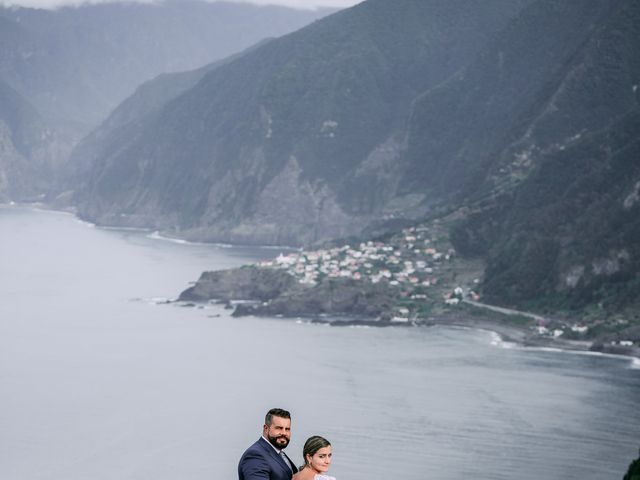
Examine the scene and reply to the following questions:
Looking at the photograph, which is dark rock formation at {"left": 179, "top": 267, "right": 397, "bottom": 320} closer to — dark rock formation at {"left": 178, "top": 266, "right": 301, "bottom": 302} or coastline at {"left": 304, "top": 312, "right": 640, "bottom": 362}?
dark rock formation at {"left": 178, "top": 266, "right": 301, "bottom": 302}

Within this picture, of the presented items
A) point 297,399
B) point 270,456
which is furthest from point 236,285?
point 270,456

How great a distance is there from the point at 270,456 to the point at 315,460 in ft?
2.01

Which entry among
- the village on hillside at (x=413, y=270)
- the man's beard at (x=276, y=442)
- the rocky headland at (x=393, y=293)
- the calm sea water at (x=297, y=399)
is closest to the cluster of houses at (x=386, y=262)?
the village on hillside at (x=413, y=270)

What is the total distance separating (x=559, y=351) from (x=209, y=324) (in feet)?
124

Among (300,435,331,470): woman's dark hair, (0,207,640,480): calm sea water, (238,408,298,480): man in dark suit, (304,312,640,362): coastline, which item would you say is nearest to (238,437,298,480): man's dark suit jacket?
(238,408,298,480): man in dark suit

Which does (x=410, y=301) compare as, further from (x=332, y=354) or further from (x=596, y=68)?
(x=596, y=68)

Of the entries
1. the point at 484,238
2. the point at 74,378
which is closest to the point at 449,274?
the point at 484,238

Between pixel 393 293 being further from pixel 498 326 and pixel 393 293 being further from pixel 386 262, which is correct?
pixel 498 326

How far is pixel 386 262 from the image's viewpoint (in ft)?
507

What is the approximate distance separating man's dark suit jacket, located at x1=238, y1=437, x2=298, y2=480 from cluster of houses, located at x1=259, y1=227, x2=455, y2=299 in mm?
120345

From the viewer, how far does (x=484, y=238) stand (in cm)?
15325

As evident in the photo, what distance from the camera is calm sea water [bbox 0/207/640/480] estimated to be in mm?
73750

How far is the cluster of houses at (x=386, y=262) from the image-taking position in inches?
5787

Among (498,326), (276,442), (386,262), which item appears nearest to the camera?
(276,442)
